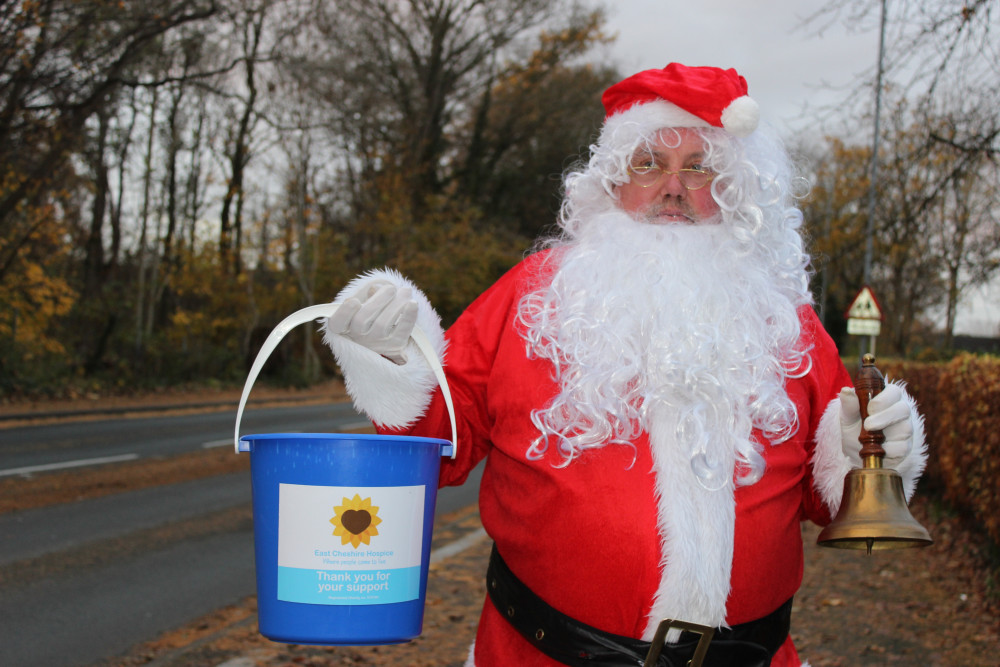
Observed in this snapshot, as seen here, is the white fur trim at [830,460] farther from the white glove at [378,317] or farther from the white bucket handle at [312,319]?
the white glove at [378,317]

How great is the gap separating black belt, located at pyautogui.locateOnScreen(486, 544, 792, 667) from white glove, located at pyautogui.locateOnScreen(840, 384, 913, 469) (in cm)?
46

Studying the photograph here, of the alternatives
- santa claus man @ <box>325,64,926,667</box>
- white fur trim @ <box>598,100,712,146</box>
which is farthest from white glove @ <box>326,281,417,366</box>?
white fur trim @ <box>598,100,712,146</box>

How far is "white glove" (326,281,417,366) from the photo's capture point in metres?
2.03

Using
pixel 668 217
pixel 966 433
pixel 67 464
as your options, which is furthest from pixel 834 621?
pixel 67 464

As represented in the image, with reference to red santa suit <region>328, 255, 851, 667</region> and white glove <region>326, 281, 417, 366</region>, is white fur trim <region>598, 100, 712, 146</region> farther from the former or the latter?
white glove <region>326, 281, 417, 366</region>

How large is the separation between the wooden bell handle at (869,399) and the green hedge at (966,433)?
423cm

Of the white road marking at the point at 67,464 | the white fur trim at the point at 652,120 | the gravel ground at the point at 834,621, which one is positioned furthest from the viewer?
the white road marking at the point at 67,464

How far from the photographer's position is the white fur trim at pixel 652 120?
8.38 ft

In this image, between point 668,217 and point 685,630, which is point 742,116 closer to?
point 668,217

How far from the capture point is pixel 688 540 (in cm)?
193

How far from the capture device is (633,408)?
6.85 ft

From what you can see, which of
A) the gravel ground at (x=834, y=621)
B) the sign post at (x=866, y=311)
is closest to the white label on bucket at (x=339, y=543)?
the gravel ground at (x=834, y=621)

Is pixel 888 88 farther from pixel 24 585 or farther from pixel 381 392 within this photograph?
pixel 24 585

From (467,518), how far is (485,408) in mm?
6086
